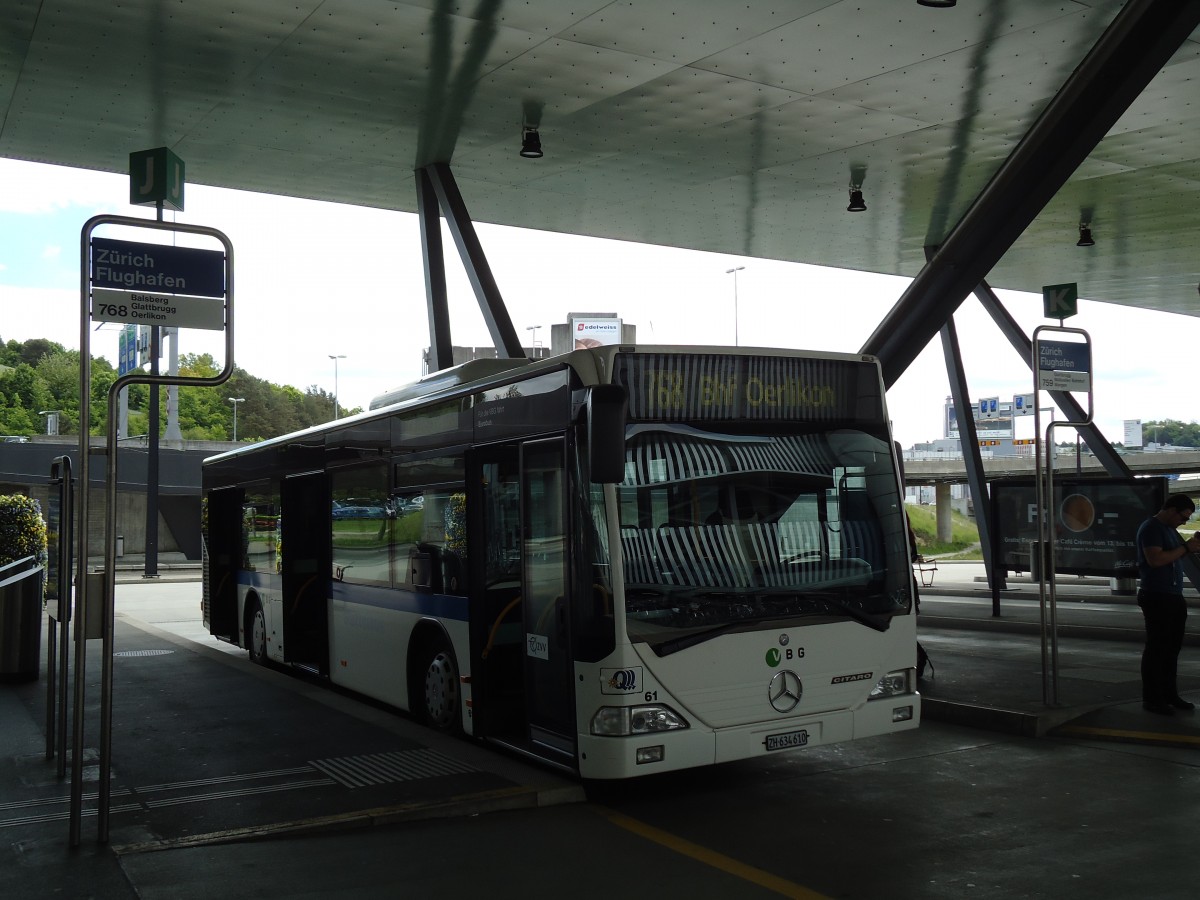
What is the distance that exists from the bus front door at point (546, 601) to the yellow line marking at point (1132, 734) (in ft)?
15.2

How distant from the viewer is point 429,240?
627 inches

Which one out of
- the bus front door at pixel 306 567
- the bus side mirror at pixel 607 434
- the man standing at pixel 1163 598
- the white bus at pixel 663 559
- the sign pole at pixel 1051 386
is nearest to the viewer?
the bus side mirror at pixel 607 434

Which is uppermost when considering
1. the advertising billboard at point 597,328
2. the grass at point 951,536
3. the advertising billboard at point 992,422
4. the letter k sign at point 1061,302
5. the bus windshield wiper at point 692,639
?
the advertising billboard at point 597,328

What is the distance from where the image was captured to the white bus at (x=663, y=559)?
690 cm

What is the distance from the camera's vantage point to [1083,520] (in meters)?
18.0

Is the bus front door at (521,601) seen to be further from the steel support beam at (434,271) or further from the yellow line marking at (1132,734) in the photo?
the steel support beam at (434,271)

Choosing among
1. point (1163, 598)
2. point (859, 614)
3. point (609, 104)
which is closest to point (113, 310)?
point (859, 614)

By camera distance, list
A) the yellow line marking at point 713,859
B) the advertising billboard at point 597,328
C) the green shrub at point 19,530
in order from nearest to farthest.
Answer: the yellow line marking at point 713,859 < the green shrub at point 19,530 < the advertising billboard at point 597,328

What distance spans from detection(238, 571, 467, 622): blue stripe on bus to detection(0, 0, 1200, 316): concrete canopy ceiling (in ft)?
17.1

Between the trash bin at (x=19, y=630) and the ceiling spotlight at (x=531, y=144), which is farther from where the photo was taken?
the ceiling spotlight at (x=531, y=144)

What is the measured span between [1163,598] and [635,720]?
18.3 feet

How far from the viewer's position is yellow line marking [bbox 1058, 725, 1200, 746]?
8.91 meters

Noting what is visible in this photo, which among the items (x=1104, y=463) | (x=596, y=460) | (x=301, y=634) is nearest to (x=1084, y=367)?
(x=596, y=460)

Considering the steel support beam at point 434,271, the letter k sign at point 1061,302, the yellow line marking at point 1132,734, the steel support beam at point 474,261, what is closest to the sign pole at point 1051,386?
the yellow line marking at point 1132,734
